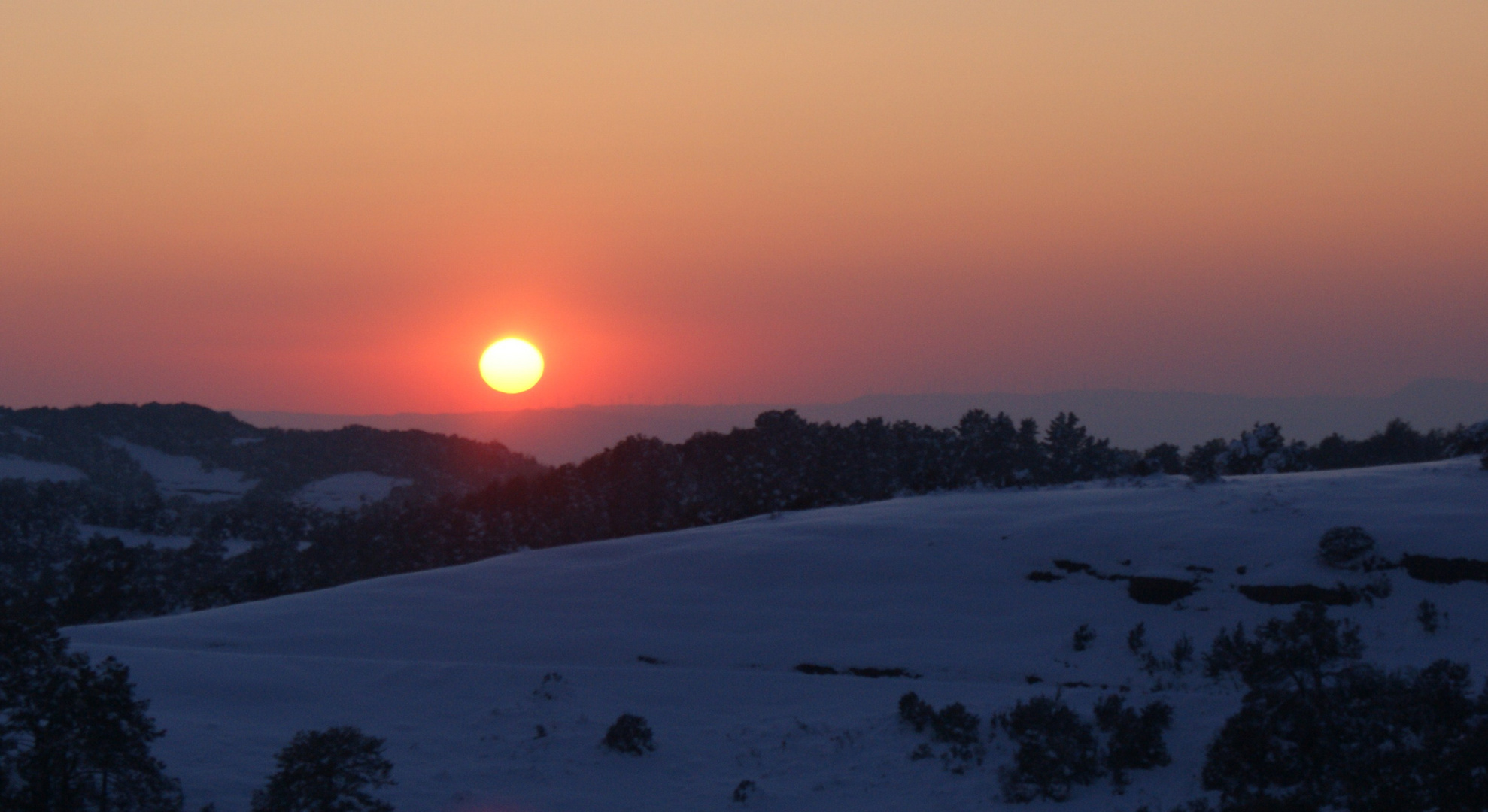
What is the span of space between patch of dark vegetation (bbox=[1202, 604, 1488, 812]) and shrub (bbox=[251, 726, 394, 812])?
12.8 meters

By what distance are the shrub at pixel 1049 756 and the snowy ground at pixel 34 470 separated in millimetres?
176588

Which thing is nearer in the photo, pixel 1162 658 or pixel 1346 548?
pixel 1162 658

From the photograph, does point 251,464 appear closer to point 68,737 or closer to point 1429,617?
point 68,737

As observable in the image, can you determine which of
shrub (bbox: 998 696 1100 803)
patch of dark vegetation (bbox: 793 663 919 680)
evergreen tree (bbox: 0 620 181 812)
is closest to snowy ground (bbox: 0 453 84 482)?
patch of dark vegetation (bbox: 793 663 919 680)

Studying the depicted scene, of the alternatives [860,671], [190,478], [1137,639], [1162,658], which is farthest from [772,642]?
[190,478]

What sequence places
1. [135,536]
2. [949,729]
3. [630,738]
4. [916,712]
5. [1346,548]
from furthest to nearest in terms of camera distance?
[135,536] < [1346,548] < [916,712] < [630,738] < [949,729]

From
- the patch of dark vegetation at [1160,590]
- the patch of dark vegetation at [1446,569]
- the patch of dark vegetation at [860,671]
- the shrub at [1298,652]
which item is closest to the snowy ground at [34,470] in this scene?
the patch of dark vegetation at [860,671]

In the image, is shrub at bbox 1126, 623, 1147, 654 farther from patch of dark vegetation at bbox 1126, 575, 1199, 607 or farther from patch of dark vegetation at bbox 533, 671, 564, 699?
patch of dark vegetation at bbox 533, 671, 564, 699

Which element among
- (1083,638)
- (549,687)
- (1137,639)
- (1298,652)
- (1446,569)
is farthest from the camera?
(1446,569)

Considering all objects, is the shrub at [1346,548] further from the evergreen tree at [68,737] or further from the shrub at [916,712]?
the evergreen tree at [68,737]

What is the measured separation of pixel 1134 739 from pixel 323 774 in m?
13.7

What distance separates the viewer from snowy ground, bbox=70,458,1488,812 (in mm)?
21203

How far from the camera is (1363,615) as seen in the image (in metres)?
28.5

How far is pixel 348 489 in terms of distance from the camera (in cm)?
17925
